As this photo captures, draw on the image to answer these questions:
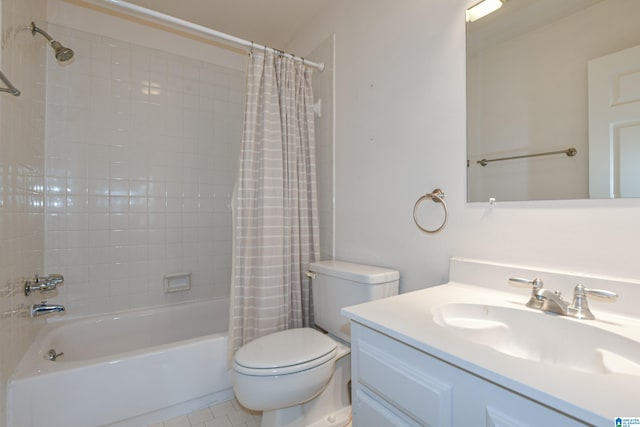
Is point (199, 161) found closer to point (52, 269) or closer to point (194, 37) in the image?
point (194, 37)

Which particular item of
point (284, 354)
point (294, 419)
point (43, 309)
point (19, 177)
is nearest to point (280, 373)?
point (284, 354)

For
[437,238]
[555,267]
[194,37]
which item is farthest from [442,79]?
[194,37]

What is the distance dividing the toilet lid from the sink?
619 millimetres

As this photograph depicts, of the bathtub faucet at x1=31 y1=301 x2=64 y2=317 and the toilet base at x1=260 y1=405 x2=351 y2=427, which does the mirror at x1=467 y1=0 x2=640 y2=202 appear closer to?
the toilet base at x1=260 y1=405 x2=351 y2=427

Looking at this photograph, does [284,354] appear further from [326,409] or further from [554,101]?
[554,101]

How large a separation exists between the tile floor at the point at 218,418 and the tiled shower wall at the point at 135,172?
0.87m

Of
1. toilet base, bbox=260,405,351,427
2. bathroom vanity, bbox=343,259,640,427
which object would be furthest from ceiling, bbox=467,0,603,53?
toilet base, bbox=260,405,351,427

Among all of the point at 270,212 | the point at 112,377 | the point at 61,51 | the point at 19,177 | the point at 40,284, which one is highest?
the point at 61,51

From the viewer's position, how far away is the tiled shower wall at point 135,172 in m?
1.84

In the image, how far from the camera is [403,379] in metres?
0.70

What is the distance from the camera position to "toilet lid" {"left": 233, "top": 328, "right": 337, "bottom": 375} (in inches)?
45.8

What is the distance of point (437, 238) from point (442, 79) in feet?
2.14

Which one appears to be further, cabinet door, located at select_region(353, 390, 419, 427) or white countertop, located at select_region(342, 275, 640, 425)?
A: cabinet door, located at select_region(353, 390, 419, 427)

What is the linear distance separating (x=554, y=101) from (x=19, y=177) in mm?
2135
